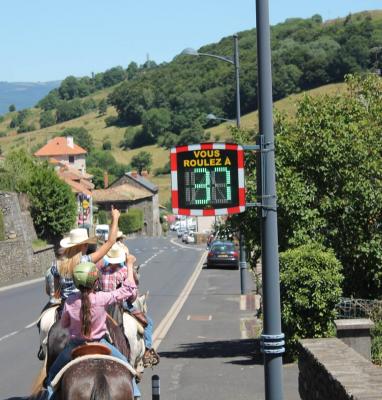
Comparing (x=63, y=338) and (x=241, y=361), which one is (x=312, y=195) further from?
(x=63, y=338)

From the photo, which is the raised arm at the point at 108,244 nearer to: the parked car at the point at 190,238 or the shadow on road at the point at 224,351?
the shadow on road at the point at 224,351

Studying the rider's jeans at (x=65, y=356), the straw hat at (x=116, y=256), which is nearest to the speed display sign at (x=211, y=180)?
the straw hat at (x=116, y=256)

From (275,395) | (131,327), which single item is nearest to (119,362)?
(275,395)

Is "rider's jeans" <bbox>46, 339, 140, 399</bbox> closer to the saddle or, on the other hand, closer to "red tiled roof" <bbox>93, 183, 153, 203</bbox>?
the saddle

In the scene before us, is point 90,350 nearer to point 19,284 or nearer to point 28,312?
point 28,312

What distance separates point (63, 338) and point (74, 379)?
1407 mm

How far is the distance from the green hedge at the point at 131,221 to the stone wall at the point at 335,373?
403 ft

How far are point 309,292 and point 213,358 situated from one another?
340 centimetres

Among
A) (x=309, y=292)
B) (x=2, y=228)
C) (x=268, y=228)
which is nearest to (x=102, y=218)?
(x=2, y=228)

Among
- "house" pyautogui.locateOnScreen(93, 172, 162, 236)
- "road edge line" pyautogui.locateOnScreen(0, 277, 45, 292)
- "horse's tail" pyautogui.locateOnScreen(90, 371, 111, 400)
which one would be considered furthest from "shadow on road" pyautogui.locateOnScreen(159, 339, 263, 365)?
"house" pyautogui.locateOnScreen(93, 172, 162, 236)

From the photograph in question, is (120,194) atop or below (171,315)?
atop

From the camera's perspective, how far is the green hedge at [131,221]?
136 meters

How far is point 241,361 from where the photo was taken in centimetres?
1811

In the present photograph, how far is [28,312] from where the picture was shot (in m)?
30.4
